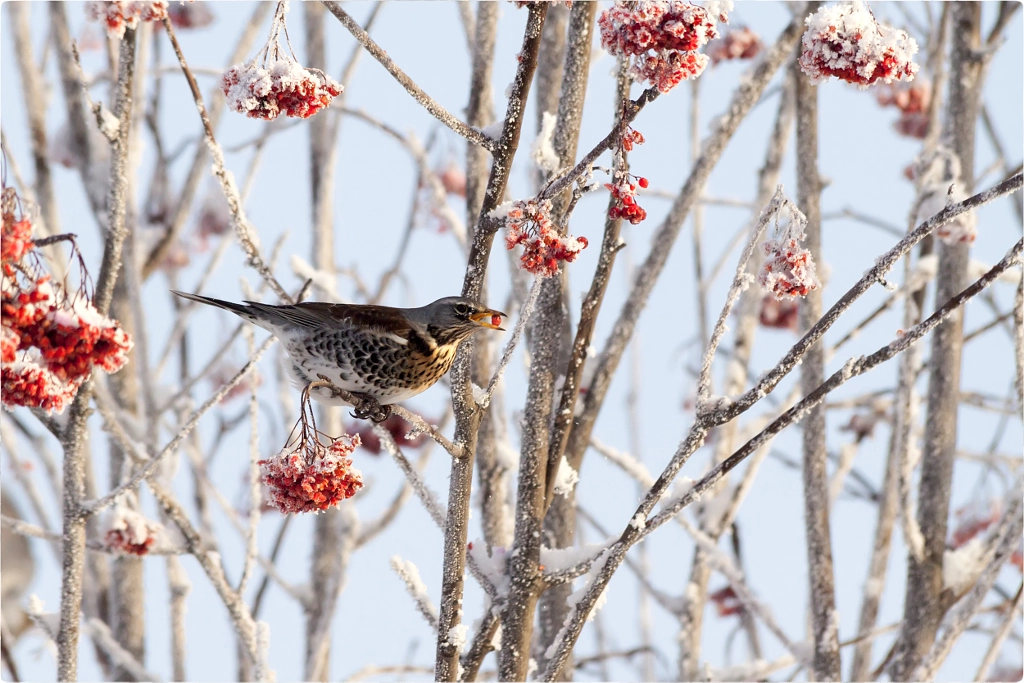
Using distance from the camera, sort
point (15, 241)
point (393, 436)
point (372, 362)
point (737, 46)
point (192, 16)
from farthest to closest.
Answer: point (192, 16), point (737, 46), point (393, 436), point (372, 362), point (15, 241)

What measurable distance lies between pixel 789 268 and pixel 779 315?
285cm

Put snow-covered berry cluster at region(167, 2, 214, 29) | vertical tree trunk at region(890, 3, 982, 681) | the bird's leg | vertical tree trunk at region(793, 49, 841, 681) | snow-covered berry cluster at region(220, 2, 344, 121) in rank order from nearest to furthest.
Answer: snow-covered berry cluster at region(220, 2, 344, 121)
the bird's leg
vertical tree trunk at region(793, 49, 841, 681)
vertical tree trunk at region(890, 3, 982, 681)
snow-covered berry cluster at region(167, 2, 214, 29)

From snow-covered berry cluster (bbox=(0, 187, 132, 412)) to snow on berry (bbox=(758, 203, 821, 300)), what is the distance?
47.8 inches

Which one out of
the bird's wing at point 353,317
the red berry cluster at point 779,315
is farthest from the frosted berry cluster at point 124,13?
the red berry cluster at point 779,315

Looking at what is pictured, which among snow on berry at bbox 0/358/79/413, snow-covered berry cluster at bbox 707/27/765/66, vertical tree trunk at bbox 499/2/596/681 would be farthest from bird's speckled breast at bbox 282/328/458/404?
snow-covered berry cluster at bbox 707/27/765/66

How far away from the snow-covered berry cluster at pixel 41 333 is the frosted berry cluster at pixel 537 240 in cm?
75

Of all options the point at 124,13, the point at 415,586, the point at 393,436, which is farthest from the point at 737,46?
the point at 415,586

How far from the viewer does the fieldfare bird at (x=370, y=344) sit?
2.60 m

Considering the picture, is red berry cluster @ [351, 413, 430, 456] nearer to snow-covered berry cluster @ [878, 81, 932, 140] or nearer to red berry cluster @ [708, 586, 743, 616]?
red berry cluster @ [708, 586, 743, 616]

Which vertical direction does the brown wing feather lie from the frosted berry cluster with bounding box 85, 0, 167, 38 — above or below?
below

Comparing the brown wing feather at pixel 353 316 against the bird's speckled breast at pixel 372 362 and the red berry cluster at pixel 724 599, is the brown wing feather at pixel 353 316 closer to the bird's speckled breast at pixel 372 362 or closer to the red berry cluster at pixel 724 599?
the bird's speckled breast at pixel 372 362

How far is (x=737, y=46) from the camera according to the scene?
4.22m

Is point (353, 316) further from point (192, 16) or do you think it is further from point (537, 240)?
point (192, 16)

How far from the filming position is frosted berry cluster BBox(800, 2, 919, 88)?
2.03m
